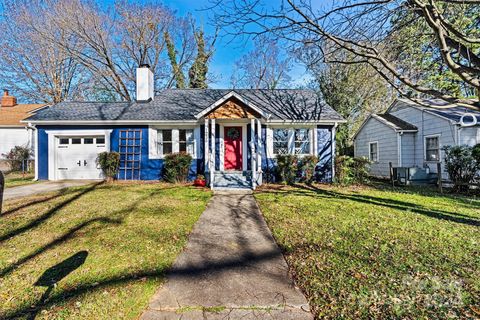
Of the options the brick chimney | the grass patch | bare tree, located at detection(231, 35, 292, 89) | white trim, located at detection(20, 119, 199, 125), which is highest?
bare tree, located at detection(231, 35, 292, 89)

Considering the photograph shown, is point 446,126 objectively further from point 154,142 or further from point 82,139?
point 82,139

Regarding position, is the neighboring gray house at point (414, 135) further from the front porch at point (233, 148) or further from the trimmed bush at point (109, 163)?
the trimmed bush at point (109, 163)

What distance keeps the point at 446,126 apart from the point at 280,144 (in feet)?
24.7

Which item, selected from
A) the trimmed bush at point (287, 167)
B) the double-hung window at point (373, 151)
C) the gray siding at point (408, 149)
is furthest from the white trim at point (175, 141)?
the double-hung window at point (373, 151)

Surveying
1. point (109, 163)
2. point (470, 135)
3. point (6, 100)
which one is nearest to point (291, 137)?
point (470, 135)

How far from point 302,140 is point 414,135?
6529mm

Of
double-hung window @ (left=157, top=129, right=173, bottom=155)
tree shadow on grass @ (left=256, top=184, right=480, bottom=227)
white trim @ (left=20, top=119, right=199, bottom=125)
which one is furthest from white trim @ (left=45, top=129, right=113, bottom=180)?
tree shadow on grass @ (left=256, top=184, right=480, bottom=227)

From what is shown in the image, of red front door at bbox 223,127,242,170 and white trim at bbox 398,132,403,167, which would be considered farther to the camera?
white trim at bbox 398,132,403,167

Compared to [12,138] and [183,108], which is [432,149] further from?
[12,138]

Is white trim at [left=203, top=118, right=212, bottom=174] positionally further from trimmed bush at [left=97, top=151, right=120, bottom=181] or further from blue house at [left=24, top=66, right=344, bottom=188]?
trimmed bush at [left=97, top=151, right=120, bottom=181]

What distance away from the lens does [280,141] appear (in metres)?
11.0

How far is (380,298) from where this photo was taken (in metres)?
2.53

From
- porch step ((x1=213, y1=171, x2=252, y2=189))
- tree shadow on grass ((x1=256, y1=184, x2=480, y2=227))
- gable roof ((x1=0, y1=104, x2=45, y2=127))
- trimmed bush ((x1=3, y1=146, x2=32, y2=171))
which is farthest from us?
gable roof ((x1=0, y1=104, x2=45, y2=127))

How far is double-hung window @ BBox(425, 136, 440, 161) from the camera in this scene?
1102 centimetres
